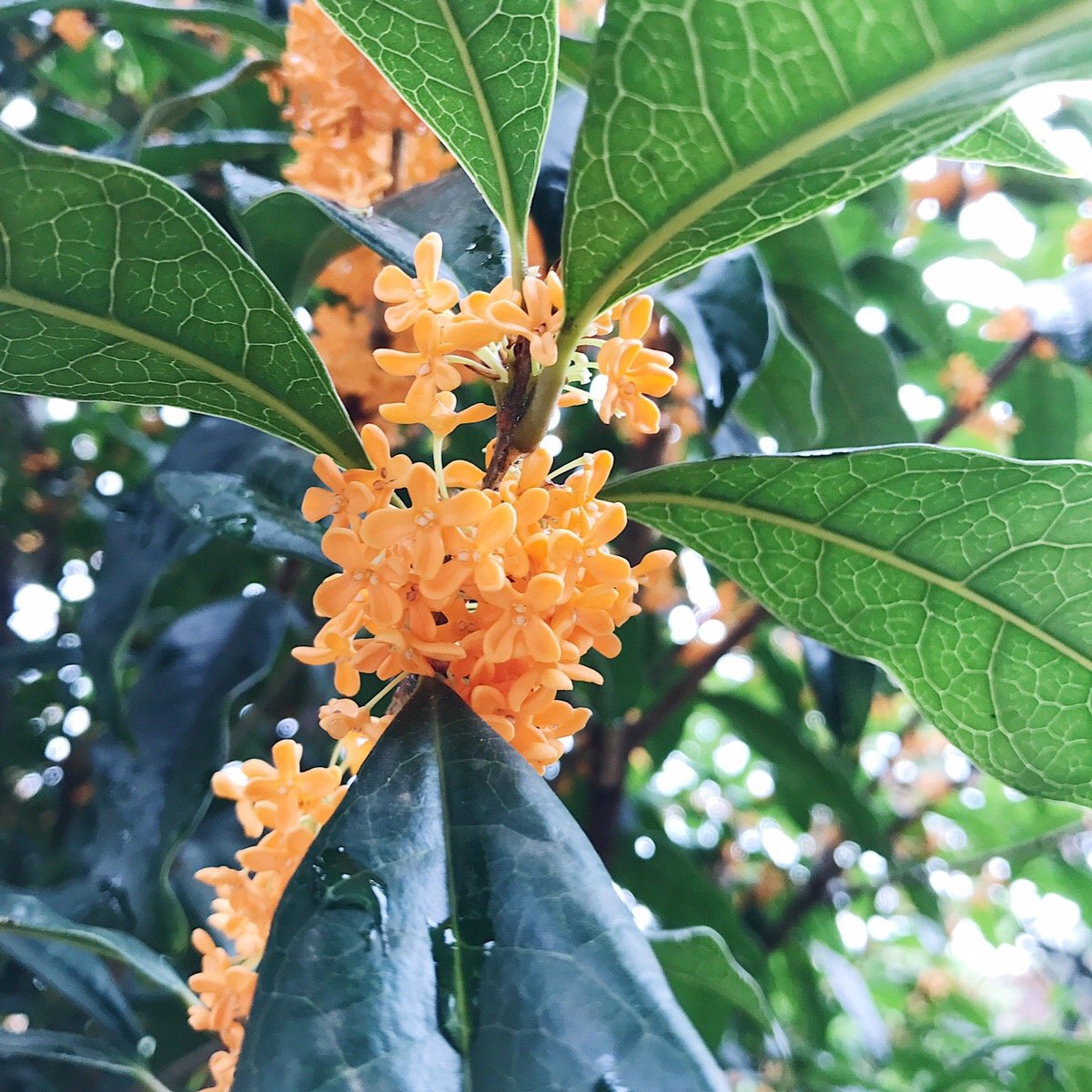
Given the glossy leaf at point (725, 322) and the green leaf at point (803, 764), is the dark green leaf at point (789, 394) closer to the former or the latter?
the glossy leaf at point (725, 322)

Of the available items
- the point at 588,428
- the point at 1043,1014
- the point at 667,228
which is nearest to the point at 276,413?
the point at 667,228

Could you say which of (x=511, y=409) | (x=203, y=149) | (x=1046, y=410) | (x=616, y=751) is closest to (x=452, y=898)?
(x=511, y=409)

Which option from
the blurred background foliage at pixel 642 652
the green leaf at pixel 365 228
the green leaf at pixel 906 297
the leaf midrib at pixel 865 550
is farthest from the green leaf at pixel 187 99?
the green leaf at pixel 906 297

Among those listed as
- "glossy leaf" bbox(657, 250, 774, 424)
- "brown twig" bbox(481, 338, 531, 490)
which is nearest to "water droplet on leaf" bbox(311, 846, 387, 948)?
"brown twig" bbox(481, 338, 531, 490)

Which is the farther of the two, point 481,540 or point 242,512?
point 242,512

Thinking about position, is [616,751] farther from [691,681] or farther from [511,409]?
[511,409]

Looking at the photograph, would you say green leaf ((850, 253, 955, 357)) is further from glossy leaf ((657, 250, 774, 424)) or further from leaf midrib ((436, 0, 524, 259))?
leaf midrib ((436, 0, 524, 259))

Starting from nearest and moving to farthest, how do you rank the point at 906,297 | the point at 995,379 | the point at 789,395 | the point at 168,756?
1. the point at 168,756
2. the point at 789,395
3. the point at 995,379
4. the point at 906,297
